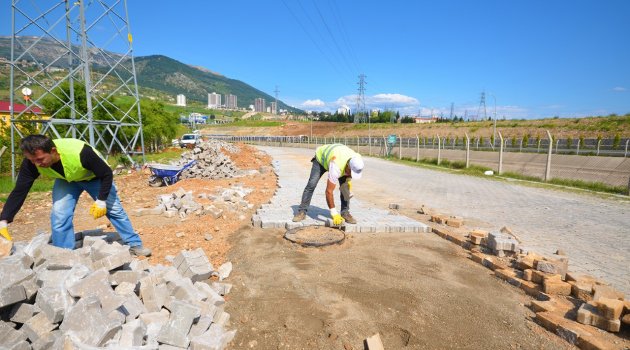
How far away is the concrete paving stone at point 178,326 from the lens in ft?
7.98

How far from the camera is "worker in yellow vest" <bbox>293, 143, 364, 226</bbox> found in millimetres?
5062

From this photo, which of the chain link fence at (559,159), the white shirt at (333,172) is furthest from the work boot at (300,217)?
the chain link fence at (559,159)

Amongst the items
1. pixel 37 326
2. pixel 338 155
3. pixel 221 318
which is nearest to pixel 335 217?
pixel 338 155

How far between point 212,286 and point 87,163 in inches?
75.2

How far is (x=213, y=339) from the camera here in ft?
8.24

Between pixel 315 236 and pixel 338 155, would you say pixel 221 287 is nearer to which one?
pixel 315 236

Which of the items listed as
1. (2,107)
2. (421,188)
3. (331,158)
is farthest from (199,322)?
(2,107)

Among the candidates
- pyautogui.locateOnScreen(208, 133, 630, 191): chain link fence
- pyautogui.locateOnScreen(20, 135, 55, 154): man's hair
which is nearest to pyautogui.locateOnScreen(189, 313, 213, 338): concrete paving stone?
pyautogui.locateOnScreen(20, 135, 55, 154): man's hair

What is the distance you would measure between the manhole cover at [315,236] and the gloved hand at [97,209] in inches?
95.4

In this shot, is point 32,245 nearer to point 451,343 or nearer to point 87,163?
point 87,163

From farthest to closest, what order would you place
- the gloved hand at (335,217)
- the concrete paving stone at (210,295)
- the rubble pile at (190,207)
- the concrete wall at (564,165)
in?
the concrete wall at (564,165) → the rubble pile at (190,207) → the gloved hand at (335,217) → the concrete paving stone at (210,295)

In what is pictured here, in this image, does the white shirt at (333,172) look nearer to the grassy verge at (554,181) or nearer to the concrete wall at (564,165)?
the grassy verge at (554,181)

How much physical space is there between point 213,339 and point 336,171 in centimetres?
305

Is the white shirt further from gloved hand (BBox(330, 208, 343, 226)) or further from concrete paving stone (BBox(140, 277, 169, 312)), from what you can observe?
concrete paving stone (BBox(140, 277, 169, 312))
